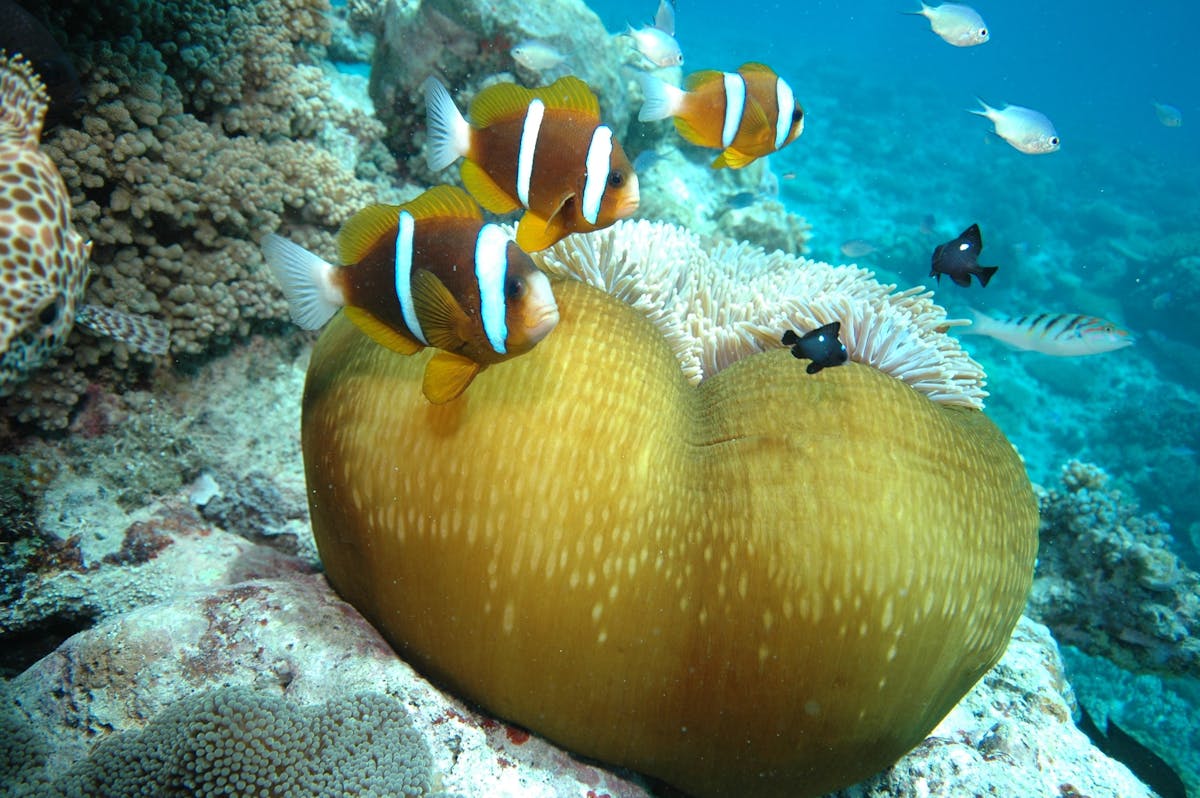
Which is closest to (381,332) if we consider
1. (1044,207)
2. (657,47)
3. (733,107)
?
(733,107)

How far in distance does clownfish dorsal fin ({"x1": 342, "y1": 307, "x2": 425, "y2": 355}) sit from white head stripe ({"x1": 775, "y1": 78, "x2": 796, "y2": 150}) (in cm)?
227

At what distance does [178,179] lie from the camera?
10.7 feet

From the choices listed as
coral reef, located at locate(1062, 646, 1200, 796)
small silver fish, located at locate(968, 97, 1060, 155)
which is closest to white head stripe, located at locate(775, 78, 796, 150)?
small silver fish, located at locate(968, 97, 1060, 155)

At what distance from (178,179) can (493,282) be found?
2642 millimetres

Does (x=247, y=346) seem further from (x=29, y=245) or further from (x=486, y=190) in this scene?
(x=486, y=190)

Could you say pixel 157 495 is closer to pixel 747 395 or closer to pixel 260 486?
pixel 260 486

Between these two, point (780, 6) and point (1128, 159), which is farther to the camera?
point (780, 6)

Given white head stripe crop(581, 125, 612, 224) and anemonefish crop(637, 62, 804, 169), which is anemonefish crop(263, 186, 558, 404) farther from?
anemonefish crop(637, 62, 804, 169)

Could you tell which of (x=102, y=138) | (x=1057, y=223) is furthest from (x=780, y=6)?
(x=102, y=138)

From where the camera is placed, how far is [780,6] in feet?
196

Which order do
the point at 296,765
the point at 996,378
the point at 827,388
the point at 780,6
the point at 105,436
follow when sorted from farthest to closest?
the point at 780,6
the point at 996,378
the point at 105,436
the point at 827,388
the point at 296,765

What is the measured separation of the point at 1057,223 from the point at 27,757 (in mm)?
26890

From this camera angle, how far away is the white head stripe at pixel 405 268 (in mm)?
1768

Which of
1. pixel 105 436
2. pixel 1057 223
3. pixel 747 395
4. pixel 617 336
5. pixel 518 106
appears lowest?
pixel 1057 223
